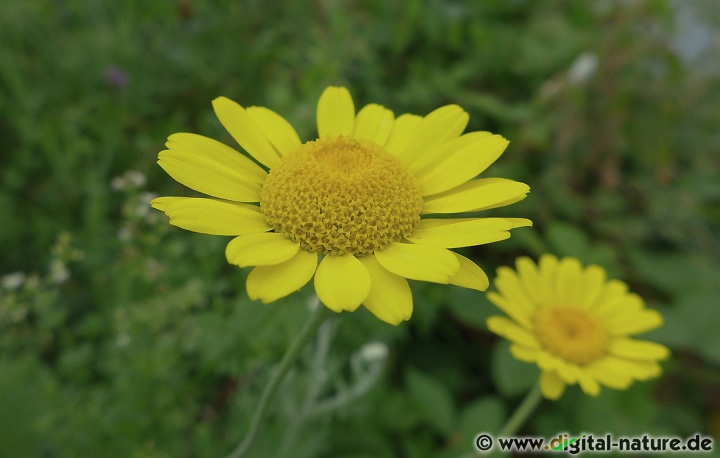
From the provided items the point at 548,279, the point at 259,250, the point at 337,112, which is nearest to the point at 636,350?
the point at 548,279

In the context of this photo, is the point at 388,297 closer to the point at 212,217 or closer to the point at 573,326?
the point at 212,217

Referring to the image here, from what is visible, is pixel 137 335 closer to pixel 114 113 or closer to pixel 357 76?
pixel 114 113

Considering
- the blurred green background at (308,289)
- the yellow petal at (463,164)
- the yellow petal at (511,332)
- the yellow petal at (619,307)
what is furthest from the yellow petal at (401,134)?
the yellow petal at (619,307)

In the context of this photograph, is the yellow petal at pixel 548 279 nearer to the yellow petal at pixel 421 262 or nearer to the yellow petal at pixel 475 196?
the yellow petal at pixel 475 196

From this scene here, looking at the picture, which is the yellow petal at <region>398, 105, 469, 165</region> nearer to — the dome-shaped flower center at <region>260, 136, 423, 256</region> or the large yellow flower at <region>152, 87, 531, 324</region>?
the large yellow flower at <region>152, 87, 531, 324</region>

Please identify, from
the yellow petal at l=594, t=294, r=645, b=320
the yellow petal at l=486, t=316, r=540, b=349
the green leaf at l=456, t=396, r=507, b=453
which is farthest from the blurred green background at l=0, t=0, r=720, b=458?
the yellow petal at l=594, t=294, r=645, b=320
